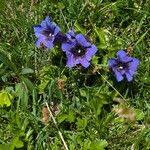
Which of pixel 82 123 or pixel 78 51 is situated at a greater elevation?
pixel 78 51

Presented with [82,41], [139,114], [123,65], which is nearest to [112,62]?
[123,65]

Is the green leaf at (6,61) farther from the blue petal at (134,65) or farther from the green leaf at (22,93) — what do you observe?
the blue petal at (134,65)

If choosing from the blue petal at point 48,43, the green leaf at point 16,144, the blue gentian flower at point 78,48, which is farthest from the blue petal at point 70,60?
the green leaf at point 16,144

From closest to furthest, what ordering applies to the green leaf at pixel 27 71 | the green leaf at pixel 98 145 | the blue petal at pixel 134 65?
1. the green leaf at pixel 98 145
2. the blue petal at pixel 134 65
3. the green leaf at pixel 27 71

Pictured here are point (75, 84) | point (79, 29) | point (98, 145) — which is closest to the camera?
point (98, 145)

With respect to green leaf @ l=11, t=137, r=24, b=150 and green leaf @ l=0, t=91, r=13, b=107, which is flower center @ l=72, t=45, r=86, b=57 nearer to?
green leaf @ l=0, t=91, r=13, b=107

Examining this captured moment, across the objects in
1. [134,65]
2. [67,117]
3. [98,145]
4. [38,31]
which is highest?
[38,31]

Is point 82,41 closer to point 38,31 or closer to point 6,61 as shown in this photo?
point 38,31

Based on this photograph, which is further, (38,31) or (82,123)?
(38,31)
